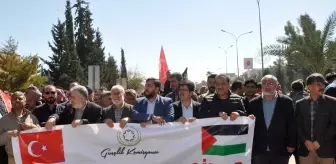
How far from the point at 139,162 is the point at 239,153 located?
4.66ft

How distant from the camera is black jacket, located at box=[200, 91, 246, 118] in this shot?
5570 mm

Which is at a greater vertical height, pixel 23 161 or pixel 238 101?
pixel 238 101

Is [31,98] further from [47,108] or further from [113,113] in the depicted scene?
[113,113]

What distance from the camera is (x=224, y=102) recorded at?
18.3 feet

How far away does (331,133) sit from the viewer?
5.37 meters

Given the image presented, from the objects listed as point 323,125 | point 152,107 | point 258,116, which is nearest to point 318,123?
point 323,125

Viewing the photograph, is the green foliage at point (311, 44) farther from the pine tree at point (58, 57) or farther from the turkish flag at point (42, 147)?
the pine tree at point (58, 57)

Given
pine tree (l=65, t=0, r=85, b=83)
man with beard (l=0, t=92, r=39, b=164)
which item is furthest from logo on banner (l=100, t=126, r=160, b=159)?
pine tree (l=65, t=0, r=85, b=83)

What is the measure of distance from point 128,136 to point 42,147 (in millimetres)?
1179

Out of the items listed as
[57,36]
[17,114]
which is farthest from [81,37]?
[17,114]

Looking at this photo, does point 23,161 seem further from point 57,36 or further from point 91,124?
point 57,36

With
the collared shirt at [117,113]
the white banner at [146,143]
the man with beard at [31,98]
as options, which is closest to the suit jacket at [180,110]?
the white banner at [146,143]

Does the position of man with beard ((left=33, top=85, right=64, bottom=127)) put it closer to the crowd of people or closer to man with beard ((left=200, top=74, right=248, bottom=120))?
the crowd of people

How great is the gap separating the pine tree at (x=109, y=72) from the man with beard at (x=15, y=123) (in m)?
54.6
